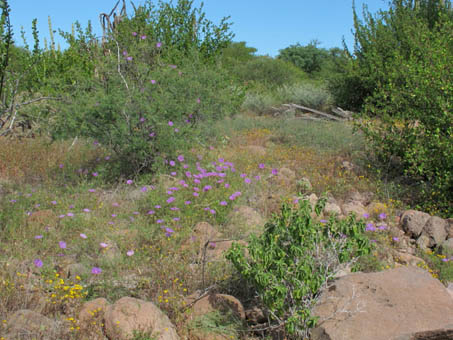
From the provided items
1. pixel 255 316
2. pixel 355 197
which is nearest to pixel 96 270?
pixel 255 316

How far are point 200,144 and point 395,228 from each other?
2999 millimetres

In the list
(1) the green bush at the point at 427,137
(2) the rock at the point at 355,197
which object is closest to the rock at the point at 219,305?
(2) the rock at the point at 355,197

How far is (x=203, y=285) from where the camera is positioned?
3258 mm

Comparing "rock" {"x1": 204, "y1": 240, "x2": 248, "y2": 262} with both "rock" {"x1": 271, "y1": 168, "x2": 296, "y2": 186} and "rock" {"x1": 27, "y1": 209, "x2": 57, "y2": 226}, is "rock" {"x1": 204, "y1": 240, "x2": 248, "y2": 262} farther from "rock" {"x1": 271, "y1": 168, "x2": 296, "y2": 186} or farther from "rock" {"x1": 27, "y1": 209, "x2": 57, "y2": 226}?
"rock" {"x1": 271, "y1": 168, "x2": 296, "y2": 186}

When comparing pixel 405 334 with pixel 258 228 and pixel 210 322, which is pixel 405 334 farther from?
pixel 258 228

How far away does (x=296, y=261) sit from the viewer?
292cm

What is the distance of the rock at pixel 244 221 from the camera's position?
4357mm

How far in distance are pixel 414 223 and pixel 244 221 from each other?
1892 mm

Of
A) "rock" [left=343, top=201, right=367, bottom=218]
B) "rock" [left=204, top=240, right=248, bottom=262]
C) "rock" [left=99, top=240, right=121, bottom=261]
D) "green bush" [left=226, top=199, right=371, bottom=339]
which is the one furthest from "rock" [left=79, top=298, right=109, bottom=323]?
"rock" [left=343, top=201, right=367, bottom=218]

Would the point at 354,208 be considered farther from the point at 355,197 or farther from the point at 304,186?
the point at 304,186

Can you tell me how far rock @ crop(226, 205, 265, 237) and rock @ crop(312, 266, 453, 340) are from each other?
1443 mm

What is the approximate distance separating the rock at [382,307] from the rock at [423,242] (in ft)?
5.62

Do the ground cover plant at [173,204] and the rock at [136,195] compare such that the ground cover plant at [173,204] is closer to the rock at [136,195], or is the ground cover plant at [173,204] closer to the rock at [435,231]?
the rock at [136,195]

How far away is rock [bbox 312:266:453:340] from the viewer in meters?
2.56
